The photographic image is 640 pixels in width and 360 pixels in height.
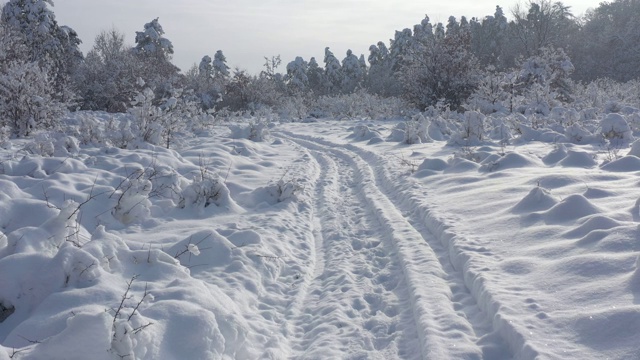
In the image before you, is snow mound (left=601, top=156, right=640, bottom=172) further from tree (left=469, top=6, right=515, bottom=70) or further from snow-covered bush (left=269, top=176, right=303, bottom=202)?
tree (left=469, top=6, right=515, bottom=70)

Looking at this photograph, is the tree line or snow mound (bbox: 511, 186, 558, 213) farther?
the tree line

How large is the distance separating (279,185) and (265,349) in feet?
14.2

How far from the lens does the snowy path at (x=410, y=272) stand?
347 cm

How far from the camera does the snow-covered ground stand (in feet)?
10.7

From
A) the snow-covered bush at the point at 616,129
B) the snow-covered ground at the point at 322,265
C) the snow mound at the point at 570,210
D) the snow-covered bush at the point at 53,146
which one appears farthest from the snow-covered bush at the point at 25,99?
the snow-covered bush at the point at 616,129

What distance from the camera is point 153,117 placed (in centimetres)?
1171

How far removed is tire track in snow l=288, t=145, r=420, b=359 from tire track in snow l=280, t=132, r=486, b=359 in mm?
98

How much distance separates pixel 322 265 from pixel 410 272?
1040mm

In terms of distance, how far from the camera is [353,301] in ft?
14.1

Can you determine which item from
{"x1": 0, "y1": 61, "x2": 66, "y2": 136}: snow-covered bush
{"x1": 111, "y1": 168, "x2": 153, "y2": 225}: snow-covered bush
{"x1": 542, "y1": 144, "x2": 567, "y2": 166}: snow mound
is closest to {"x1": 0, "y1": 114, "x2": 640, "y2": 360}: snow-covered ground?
{"x1": 111, "y1": 168, "x2": 153, "y2": 225}: snow-covered bush

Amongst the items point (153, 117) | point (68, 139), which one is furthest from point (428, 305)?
point (153, 117)

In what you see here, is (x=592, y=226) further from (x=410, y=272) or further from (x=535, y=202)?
(x=410, y=272)

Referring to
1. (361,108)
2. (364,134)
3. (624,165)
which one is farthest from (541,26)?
(624,165)

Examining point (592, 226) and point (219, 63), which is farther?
point (219, 63)
